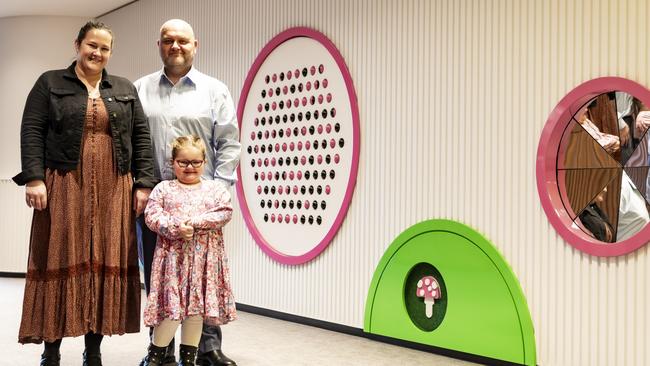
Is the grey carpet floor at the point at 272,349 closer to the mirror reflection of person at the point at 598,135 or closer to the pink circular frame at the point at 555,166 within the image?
the pink circular frame at the point at 555,166

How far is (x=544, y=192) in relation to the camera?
111 inches

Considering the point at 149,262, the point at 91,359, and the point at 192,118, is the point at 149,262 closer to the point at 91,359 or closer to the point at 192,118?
the point at 91,359

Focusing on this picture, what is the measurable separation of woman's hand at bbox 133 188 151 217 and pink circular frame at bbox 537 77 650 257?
161cm

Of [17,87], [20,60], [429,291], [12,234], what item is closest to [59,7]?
[20,60]

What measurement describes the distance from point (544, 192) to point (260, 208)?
2041mm

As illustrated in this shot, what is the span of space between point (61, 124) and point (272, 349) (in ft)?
4.98

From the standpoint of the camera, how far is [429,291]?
3.29 metres

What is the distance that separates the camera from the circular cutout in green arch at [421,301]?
327 cm

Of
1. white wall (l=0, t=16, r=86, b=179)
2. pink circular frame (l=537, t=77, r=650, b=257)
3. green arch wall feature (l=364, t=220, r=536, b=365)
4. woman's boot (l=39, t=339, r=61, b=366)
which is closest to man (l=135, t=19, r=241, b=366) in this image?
woman's boot (l=39, t=339, r=61, b=366)

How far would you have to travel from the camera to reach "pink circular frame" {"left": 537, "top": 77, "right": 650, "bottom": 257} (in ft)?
8.40

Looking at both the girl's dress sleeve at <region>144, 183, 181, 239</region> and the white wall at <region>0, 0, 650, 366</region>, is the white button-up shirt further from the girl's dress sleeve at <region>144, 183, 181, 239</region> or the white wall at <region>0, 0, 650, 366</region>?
the white wall at <region>0, 0, 650, 366</region>

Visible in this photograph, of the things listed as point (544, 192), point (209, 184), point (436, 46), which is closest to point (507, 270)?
point (544, 192)

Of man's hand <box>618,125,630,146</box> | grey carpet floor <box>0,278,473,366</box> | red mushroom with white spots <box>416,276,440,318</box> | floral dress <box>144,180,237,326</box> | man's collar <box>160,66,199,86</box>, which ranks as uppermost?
man's collar <box>160,66,199,86</box>

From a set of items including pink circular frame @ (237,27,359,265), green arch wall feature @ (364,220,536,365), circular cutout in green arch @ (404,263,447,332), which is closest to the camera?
green arch wall feature @ (364,220,536,365)
